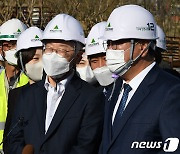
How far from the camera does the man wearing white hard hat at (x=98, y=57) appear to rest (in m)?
6.50

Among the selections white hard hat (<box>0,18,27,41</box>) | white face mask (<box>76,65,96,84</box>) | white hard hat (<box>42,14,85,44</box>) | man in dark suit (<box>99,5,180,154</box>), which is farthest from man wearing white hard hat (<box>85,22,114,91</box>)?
man in dark suit (<box>99,5,180,154</box>)

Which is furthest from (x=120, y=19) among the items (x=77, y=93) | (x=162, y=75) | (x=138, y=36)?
(x=77, y=93)

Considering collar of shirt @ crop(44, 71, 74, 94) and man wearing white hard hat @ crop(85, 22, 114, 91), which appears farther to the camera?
man wearing white hard hat @ crop(85, 22, 114, 91)

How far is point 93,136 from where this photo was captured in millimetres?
5359

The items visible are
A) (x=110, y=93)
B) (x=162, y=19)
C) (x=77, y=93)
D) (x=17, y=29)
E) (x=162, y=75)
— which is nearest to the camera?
(x=162, y=75)

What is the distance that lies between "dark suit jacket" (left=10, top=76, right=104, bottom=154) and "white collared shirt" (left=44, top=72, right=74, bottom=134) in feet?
0.11

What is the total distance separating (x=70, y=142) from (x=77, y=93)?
0.43 meters

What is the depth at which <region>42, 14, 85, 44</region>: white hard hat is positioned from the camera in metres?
5.76

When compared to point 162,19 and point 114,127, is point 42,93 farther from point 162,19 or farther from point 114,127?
point 162,19

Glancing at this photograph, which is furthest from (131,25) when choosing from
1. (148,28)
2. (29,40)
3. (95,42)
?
(29,40)

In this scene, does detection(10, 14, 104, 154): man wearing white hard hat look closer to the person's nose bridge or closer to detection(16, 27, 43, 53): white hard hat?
the person's nose bridge

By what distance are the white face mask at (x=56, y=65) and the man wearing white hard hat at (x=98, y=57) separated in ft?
2.72

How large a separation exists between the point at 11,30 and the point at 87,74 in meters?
1.15

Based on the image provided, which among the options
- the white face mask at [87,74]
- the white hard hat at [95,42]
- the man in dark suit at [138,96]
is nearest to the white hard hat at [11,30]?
the white face mask at [87,74]
